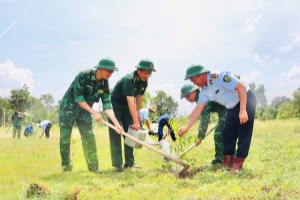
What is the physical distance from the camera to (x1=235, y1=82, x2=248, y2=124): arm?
5418 millimetres

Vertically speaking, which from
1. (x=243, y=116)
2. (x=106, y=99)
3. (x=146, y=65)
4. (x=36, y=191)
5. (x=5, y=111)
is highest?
(x=5, y=111)

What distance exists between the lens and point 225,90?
569 cm

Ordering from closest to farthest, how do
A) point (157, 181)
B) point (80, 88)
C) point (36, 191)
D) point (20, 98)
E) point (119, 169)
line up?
1. point (36, 191)
2. point (157, 181)
3. point (80, 88)
4. point (119, 169)
5. point (20, 98)

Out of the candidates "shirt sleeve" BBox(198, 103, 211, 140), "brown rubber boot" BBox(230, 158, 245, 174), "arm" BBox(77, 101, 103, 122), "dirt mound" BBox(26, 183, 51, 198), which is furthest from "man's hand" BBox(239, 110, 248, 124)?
"dirt mound" BBox(26, 183, 51, 198)

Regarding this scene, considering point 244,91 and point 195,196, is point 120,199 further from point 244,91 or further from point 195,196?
point 244,91

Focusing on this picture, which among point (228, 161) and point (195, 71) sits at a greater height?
point (195, 71)

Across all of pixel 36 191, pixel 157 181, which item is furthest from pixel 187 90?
pixel 36 191

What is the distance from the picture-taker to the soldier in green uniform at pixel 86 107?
6098 mm

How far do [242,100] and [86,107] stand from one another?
2.33 meters

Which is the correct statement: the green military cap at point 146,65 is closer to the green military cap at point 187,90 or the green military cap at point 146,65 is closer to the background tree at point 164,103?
the green military cap at point 187,90

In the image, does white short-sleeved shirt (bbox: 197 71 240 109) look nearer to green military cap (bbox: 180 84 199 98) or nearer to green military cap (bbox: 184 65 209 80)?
green military cap (bbox: 184 65 209 80)

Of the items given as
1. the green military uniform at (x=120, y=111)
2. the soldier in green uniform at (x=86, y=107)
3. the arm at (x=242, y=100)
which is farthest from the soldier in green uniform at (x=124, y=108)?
the arm at (x=242, y=100)

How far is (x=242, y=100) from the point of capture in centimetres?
546

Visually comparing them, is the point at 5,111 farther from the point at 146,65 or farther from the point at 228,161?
the point at 228,161
